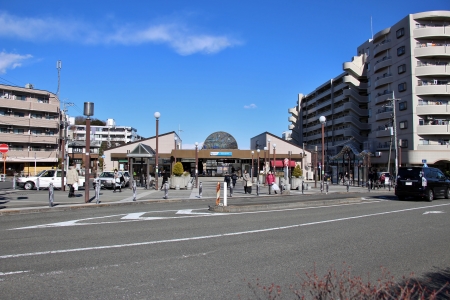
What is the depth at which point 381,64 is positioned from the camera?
61.4 meters

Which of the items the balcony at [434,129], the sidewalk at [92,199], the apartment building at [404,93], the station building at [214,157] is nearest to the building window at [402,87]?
the apartment building at [404,93]

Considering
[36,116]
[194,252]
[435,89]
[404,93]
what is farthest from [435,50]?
[36,116]

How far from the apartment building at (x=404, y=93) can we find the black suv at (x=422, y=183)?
18974mm

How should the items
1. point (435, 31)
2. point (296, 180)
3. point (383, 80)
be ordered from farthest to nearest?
point (383, 80), point (435, 31), point (296, 180)

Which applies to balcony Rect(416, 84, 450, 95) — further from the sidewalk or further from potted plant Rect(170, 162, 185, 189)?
potted plant Rect(170, 162, 185, 189)

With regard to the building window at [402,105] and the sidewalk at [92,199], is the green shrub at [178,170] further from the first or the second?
the building window at [402,105]

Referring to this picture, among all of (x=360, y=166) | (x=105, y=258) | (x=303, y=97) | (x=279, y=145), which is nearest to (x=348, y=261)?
(x=105, y=258)

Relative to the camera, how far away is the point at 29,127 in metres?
64.5

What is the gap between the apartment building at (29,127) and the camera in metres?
61.6

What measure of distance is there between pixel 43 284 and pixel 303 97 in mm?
103590

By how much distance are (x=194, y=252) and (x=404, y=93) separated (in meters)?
56.5

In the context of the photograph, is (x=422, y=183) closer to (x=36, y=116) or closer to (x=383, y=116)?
(x=383, y=116)

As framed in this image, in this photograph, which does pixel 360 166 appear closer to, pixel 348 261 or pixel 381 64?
pixel 381 64

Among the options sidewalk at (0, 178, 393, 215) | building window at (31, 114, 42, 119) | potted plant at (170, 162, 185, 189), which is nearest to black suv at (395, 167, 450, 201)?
sidewalk at (0, 178, 393, 215)
